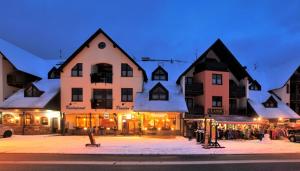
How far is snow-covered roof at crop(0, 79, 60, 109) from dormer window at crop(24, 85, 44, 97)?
1.21ft

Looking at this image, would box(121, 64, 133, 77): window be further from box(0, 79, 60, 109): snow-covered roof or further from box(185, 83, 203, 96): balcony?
box(0, 79, 60, 109): snow-covered roof

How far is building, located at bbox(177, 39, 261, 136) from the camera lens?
41.0 meters

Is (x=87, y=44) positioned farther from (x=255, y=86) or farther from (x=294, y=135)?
(x=294, y=135)

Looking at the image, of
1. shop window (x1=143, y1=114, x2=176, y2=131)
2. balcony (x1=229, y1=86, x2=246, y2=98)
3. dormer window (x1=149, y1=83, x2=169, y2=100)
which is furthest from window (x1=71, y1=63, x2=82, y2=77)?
balcony (x1=229, y1=86, x2=246, y2=98)

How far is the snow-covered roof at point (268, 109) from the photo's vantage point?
42331mm

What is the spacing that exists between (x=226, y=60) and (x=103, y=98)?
16.6 m

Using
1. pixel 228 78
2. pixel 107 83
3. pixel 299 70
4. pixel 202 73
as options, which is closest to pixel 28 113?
pixel 107 83

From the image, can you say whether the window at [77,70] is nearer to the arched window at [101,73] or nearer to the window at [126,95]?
the arched window at [101,73]

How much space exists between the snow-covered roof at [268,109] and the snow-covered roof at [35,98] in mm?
24747

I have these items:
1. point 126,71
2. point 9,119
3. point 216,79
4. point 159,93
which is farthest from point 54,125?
point 216,79

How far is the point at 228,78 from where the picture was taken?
138 ft

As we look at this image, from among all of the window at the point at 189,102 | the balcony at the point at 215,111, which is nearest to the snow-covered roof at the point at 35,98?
the window at the point at 189,102

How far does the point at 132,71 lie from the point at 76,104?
776 centimetres

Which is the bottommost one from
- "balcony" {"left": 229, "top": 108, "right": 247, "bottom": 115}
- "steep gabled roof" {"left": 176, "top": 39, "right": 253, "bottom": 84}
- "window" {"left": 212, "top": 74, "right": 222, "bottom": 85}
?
"balcony" {"left": 229, "top": 108, "right": 247, "bottom": 115}
